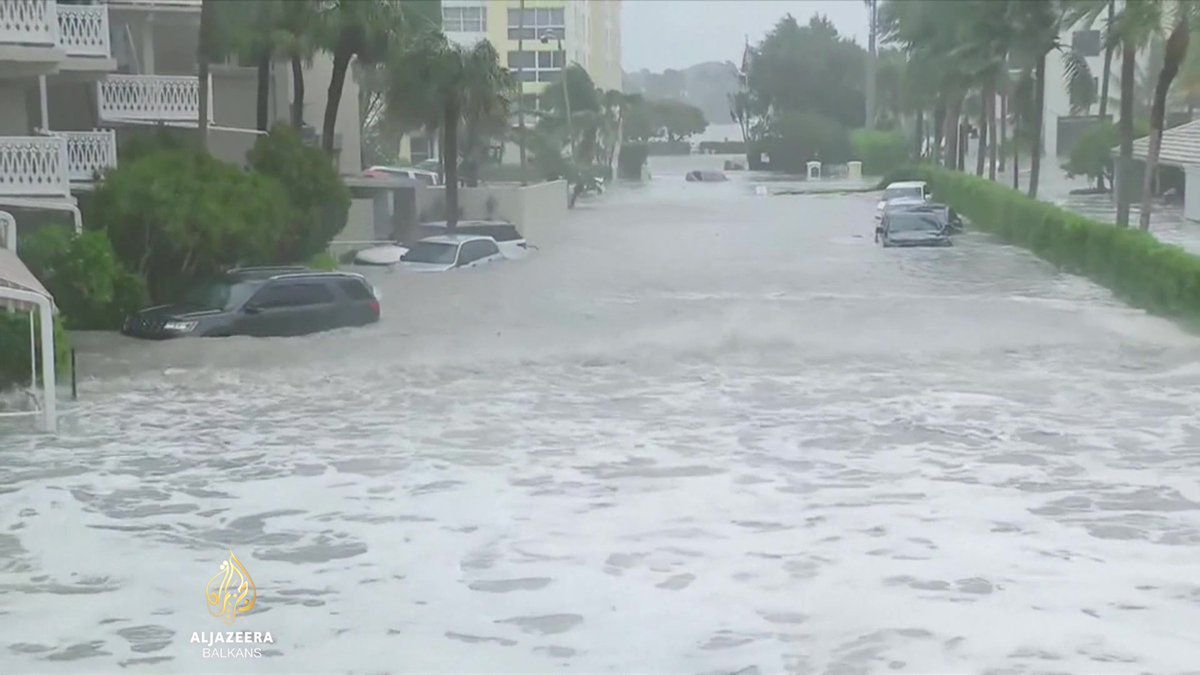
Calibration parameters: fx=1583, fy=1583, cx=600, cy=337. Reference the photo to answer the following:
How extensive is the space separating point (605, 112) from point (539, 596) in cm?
8859

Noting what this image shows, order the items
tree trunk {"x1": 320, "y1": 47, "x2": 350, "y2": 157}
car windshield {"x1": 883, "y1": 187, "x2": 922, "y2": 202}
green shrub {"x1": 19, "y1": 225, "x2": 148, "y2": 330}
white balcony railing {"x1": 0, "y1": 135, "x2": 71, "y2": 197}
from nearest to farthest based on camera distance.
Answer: green shrub {"x1": 19, "y1": 225, "x2": 148, "y2": 330}
white balcony railing {"x1": 0, "y1": 135, "x2": 71, "y2": 197}
tree trunk {"x1": 320, "y1": 47, "x2": 350, "y2": 157}
car windshield {"x1": 883, "y1": 187, "x2": 922, "y2": 202}

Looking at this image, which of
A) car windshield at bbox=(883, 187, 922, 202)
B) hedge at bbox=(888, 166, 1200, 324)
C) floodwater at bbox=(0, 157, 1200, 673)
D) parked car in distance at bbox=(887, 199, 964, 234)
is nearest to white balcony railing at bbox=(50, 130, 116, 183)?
floodwater at bbox=(0, 157, 1200, 673)

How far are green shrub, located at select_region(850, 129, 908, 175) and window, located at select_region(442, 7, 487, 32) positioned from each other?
2970cm

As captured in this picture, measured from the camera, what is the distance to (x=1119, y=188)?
1618 inches

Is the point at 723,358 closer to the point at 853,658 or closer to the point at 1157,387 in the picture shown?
the point at 1157,387

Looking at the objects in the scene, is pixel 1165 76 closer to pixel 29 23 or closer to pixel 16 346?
pixel 29 23

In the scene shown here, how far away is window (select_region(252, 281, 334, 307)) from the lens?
89.8 ft

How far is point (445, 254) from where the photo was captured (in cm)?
4172

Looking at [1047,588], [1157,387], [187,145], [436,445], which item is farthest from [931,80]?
[1047,588]

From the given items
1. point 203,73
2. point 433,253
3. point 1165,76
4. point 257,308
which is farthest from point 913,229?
point 257,308

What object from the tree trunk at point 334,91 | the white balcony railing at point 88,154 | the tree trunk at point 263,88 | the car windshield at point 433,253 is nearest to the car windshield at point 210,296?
the white balcony railing at point 88,154

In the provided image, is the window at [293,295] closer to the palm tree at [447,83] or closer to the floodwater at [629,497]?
the floodwater at [629,497]

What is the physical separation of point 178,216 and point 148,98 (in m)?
6.19

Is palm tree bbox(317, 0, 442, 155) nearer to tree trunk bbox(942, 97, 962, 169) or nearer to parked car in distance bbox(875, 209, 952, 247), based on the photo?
parked car in distance bbox(875, 209, 952, 247)
